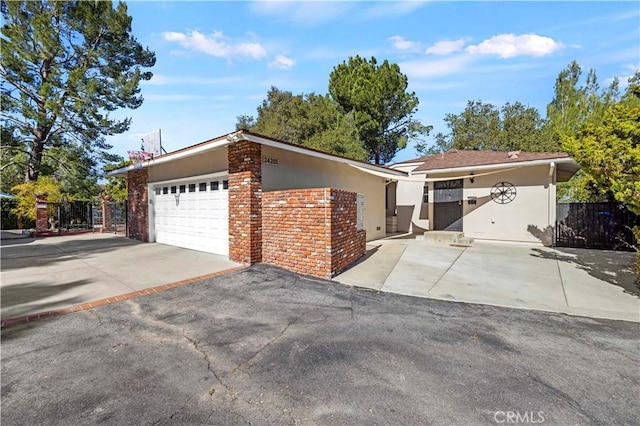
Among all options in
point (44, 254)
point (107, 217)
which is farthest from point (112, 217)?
Answer: point (44, 254)

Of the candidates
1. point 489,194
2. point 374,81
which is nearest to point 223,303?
point 489,194

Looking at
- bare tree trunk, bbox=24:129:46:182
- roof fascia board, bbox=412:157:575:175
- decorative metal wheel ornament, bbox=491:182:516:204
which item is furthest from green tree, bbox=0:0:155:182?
decorative metal wheel ornament, bbox=491:182:516:204

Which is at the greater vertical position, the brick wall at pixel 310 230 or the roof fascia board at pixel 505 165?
the roof fascia board at pixel 505 165

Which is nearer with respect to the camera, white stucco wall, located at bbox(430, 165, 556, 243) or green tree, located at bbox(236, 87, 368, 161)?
white stucco wall, located at bbox(430, 165, 556, 243)

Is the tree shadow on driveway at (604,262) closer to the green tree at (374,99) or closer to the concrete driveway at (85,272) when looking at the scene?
the concrete driveway at (85,272)

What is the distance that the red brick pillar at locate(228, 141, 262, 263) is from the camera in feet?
22.6

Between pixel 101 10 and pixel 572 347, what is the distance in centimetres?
2350

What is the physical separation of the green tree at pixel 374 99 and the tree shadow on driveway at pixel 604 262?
42.7 feet

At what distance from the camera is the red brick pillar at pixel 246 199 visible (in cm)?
690

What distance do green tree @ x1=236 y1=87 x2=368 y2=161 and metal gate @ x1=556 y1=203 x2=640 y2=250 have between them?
11.3 metres

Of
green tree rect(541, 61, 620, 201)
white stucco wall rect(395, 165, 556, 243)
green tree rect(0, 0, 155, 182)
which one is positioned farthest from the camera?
green tree rect(541, 61, 620, 201)

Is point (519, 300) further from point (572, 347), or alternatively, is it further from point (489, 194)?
point (489, 194)

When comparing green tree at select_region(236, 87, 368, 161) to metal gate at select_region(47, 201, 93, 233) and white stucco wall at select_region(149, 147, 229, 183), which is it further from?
metal gate at select_region(47, 201, 93, 233)

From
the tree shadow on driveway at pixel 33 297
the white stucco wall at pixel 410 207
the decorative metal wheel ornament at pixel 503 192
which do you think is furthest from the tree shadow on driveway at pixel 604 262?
the tree shadow on driveway at pixel 33 297
